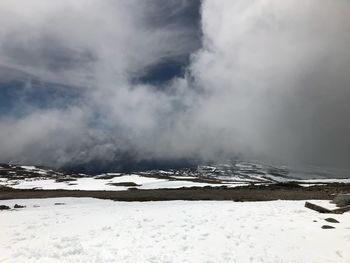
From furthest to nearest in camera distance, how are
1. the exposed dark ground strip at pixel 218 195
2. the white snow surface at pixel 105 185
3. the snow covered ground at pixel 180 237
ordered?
the white snow surface at pixel 105 185 → the exposed dark ground strip at pixel 218 195 → the snow covered ground at pixel 180 237

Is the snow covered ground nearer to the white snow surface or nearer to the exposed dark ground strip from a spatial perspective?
the exposed dark ground strip

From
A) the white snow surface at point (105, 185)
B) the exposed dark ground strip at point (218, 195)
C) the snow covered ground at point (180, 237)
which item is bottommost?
the snow covered ground at point (180, 237)

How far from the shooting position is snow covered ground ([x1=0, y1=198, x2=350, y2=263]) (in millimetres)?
16000

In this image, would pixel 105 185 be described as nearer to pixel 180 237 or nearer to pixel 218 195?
pixel 218 195

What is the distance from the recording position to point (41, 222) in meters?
25.2

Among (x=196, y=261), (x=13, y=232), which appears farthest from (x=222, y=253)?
(x=13, y=232)

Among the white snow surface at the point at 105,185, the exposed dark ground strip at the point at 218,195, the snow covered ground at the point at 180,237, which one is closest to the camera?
the snow covered ground at the point at 180,237

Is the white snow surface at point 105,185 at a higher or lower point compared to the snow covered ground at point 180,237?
higher

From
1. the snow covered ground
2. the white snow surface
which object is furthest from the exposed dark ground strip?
the snow covered ground

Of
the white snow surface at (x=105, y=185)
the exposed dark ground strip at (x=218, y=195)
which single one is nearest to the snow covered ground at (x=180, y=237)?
the exposed dark ground strip at (x=218, y=195)

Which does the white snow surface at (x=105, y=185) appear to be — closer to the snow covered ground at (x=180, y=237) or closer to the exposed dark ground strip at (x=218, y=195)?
the exposed dark ground strip at (x=218, y=195)

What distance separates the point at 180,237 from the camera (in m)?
19.5

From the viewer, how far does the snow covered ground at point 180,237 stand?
1600 cm

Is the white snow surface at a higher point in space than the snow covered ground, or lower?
higher
